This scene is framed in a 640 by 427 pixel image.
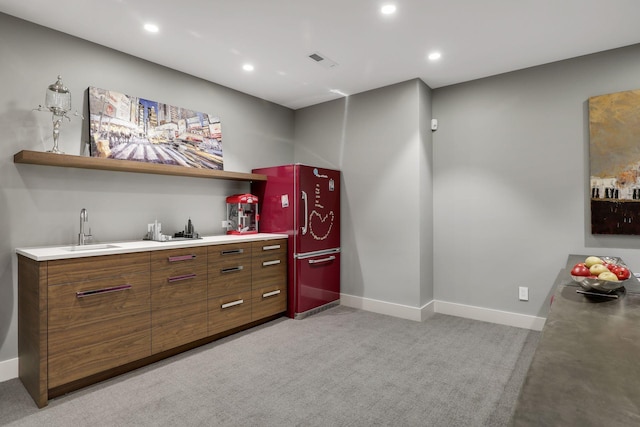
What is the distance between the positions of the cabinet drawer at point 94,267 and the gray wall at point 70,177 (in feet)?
2.18

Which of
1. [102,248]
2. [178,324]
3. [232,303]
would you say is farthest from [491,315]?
[102,248]

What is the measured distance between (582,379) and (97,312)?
2.70 m

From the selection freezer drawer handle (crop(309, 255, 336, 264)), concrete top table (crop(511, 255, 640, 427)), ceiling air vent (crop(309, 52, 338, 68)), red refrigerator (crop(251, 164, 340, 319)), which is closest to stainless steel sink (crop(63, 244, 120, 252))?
red refrigerator (crop(251, 164, 340, 319))

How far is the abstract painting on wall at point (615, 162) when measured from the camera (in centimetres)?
299

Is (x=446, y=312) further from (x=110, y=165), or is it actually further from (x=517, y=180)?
(x=110, y=165)

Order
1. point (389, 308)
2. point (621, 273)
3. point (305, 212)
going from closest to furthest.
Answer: point (621, 273)
point (305, 212)
point (389, 308)

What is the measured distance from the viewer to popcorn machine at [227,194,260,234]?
394 cm

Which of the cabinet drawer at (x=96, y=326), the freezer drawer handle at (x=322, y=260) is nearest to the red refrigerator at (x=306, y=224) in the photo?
the freezer drawer handle at (x=322, y=260)

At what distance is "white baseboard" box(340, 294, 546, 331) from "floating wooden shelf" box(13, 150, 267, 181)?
2.11 metres

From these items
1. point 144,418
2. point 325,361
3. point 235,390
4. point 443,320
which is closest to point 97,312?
→ point 144,418

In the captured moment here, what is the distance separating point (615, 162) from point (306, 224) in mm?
2937

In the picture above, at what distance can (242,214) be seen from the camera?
4.09m

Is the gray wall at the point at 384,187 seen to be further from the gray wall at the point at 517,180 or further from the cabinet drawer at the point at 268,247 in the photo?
the cabinet drawer at the point at 268,247

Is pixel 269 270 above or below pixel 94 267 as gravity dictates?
below
